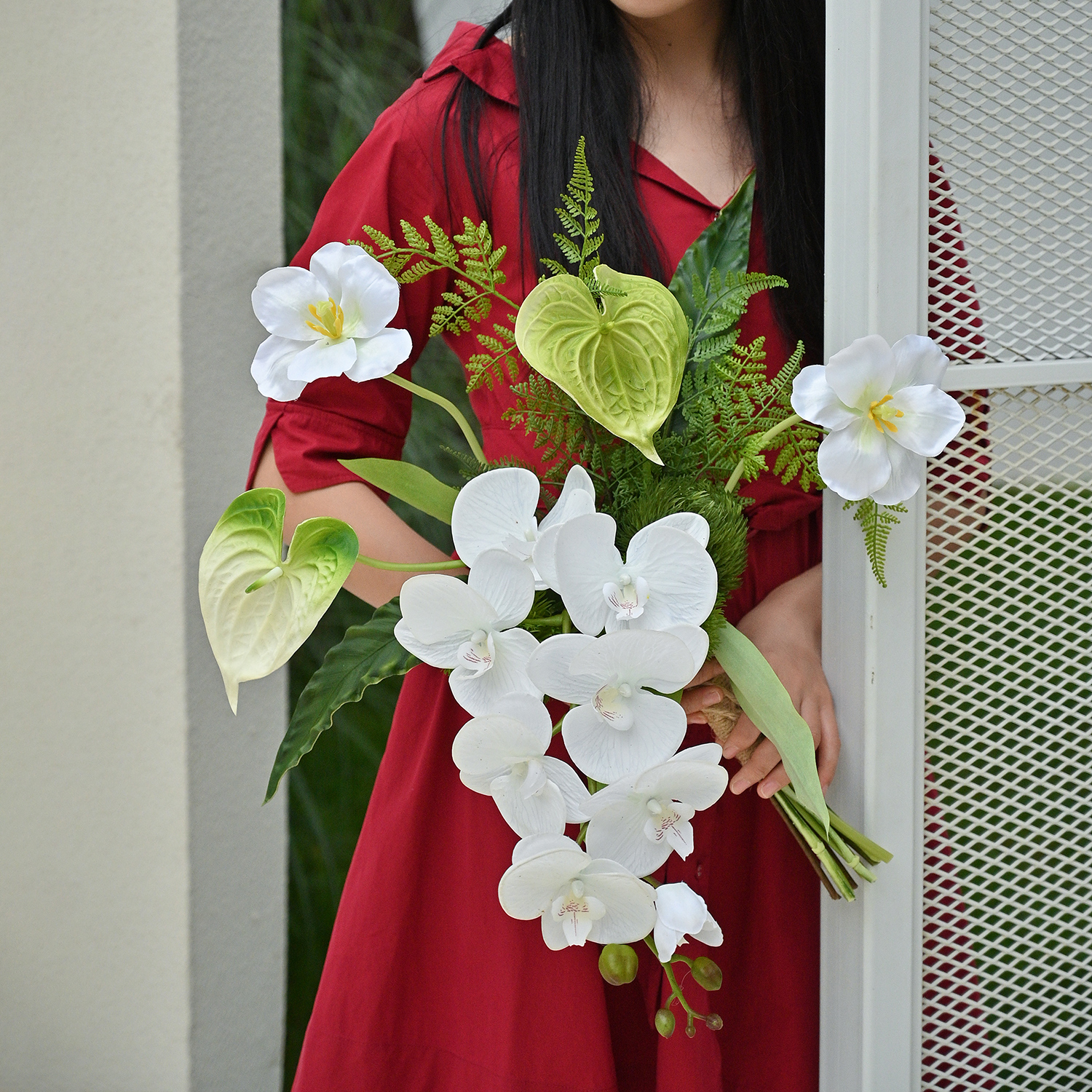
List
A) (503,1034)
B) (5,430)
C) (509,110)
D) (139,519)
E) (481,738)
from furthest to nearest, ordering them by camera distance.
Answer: (5,430), (139,519), (509,110), (503,1034), (481,738)

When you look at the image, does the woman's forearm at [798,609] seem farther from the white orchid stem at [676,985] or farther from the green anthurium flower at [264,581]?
the green anthurium flower at [264,581]

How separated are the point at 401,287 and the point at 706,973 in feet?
1.81

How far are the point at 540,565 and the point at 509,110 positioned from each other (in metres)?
0.50

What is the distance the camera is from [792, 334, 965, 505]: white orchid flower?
0.55 metres

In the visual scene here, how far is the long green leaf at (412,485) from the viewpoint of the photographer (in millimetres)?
605

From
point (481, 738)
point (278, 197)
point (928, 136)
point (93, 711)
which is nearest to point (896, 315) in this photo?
point (928, 136)

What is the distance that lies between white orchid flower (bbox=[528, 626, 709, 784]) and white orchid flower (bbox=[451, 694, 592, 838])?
13 mm

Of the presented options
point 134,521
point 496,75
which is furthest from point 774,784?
point 134,521

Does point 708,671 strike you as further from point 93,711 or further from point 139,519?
point 93,711

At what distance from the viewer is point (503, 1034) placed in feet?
2.39

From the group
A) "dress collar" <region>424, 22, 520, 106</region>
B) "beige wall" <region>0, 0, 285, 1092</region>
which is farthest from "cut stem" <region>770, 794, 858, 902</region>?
"beige wall" <region>0, 0, 285, 1092</region>

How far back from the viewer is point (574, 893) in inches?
20.6

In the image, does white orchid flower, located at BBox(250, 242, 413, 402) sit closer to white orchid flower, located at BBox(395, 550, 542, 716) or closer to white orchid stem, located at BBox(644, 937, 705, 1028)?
white orchid flower, located at BBox(395, 550, 542, 716)

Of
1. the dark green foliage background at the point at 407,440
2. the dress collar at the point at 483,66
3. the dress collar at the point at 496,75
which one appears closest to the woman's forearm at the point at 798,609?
the dress collar at the point at 496,75
